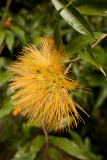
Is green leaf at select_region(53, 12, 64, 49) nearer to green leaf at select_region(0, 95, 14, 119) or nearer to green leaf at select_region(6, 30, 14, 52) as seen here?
green leaf at select_region(0, 95, 14, 119)

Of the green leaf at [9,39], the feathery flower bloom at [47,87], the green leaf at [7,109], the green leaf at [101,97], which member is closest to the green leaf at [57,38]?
the feathery flower bloom at [47,87]

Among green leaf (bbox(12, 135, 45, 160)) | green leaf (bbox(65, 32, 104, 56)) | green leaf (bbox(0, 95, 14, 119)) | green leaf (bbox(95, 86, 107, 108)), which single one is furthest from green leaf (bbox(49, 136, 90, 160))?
green leaf (bbox(65, 32, 104, 56))

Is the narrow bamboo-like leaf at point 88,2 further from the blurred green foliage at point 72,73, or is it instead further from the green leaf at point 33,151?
the green leaf at point 33,151

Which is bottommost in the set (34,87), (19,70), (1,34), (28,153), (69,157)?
(69,157)

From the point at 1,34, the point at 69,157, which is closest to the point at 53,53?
the point at 1,34

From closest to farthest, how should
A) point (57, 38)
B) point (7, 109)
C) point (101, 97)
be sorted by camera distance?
1. point (57, 38)
2. point (7, 109)
3. point (101, 97)

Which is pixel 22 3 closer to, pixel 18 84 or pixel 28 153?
pixel 18 84

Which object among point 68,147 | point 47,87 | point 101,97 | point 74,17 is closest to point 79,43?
point 74,17

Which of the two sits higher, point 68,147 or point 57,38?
point 57,38

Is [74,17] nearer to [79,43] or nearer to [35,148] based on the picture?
[79,43]
